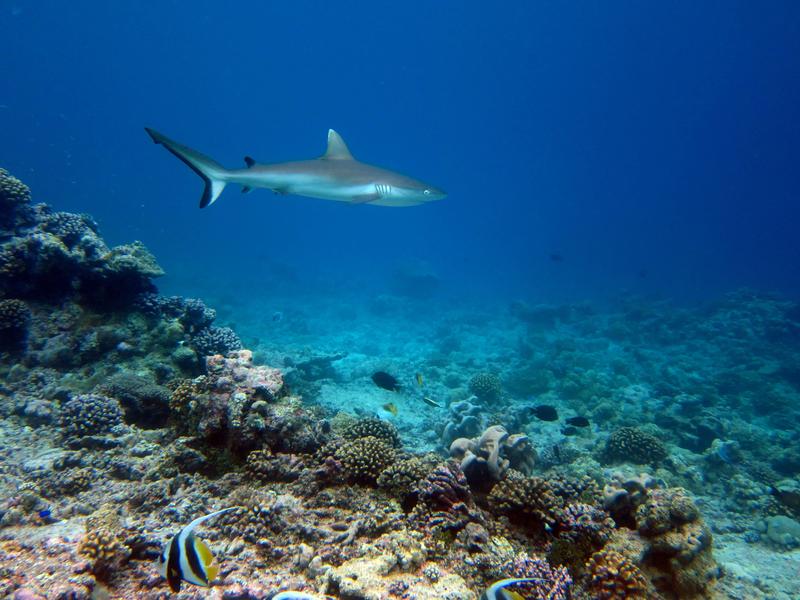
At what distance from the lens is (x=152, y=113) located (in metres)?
131

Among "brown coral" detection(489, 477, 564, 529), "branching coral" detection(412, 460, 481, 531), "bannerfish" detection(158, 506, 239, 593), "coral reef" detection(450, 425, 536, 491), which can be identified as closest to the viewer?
"bannerfish" detection(158, 506, 239, 593)

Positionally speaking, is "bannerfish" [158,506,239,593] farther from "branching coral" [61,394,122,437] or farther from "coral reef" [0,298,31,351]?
"coral reef" [0,298,31,351]

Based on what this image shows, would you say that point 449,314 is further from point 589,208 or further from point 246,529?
point 589,208

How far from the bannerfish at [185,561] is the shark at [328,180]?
225 inches

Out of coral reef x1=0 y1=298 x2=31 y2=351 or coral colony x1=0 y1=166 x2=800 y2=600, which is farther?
coral reef x1=0 y1=298 x2=31 y2=351

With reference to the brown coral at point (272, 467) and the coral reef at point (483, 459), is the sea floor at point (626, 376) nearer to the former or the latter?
the coral reef at point (483, 459)

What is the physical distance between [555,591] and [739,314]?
32.2 meters

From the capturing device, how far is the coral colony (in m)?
2.97

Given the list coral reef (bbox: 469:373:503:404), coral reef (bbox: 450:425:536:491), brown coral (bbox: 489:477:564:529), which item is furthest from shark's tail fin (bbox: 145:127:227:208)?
coral reef (bbox: 469:373:503:404)

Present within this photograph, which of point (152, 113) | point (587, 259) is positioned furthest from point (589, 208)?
point (152, 113)

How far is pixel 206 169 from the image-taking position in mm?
6367

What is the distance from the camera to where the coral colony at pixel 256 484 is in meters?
2.97

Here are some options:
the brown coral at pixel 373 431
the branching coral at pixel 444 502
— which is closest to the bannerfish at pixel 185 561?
the branching coral at pixel 444 502

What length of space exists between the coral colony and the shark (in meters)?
3.26
